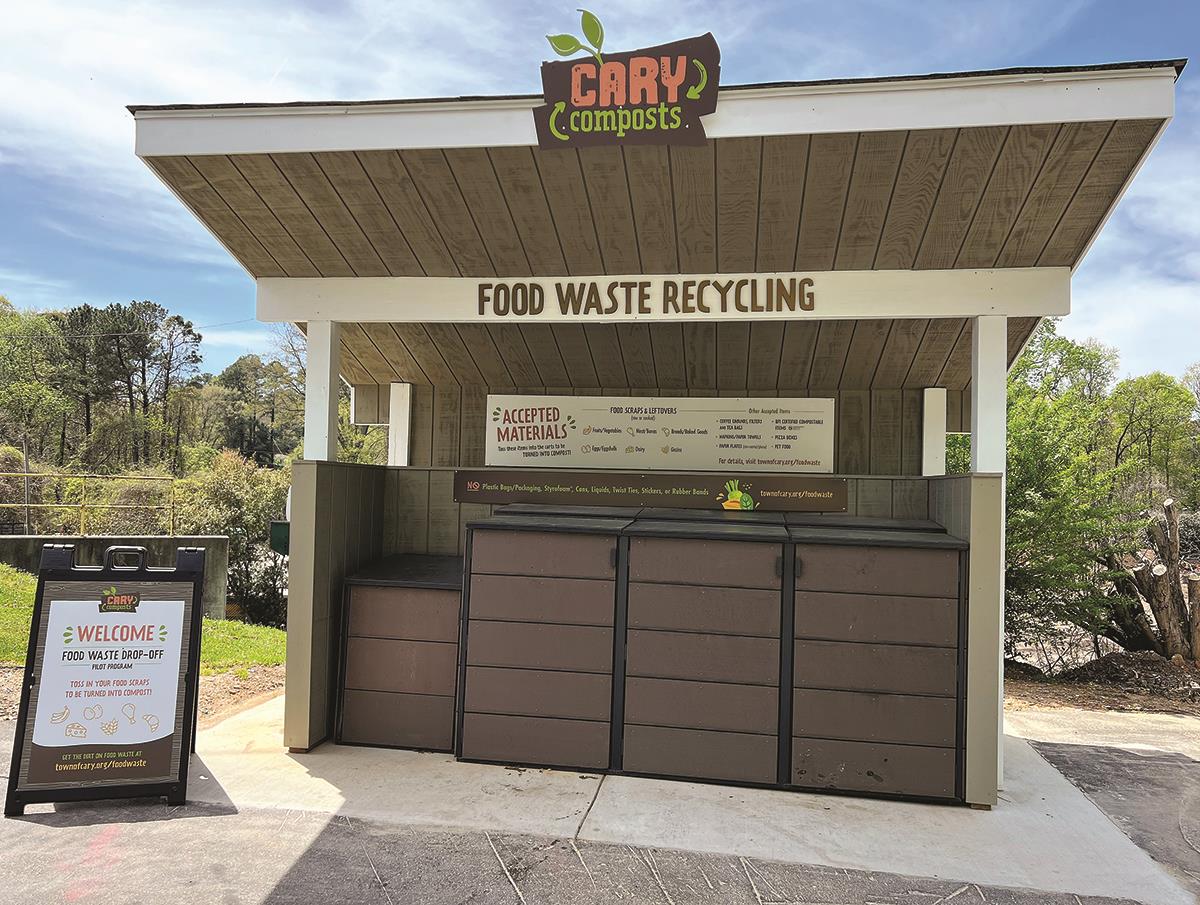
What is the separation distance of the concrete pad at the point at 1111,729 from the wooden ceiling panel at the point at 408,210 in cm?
528

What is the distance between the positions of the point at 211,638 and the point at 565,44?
727cm

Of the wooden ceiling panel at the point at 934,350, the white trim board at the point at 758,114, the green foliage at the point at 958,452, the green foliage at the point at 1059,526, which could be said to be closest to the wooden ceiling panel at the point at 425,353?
the white trim board at the point at 758,114

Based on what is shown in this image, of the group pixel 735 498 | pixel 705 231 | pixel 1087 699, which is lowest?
pixel 1087 699

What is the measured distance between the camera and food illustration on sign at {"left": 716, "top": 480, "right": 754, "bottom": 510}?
5637 mm

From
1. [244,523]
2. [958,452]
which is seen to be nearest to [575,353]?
[958,452]

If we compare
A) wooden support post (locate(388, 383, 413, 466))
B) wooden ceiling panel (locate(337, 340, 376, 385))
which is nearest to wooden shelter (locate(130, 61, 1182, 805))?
wooden support post (locate(388, 383, 413, 466))

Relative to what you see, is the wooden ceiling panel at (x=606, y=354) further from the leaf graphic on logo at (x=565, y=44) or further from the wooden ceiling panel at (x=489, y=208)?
the leaf graphic on logo at (x=565, y=44)

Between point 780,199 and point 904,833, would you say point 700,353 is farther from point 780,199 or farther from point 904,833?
point 904,833

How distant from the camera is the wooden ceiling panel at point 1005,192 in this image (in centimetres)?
389

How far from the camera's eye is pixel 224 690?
21.8 feet

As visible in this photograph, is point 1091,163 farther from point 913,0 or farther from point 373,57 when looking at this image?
point 373,57

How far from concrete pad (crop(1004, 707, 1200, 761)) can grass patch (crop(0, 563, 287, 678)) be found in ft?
20.4

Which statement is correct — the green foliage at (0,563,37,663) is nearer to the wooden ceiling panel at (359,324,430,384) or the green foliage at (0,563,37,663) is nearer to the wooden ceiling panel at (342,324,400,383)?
the wooden ceiling panel at (342,324,400,383)

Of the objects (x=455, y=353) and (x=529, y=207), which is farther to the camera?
(x=455, y=353)
